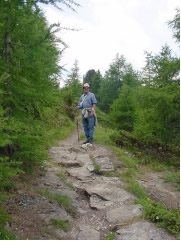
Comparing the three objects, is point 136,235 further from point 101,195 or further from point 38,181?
point 38,181

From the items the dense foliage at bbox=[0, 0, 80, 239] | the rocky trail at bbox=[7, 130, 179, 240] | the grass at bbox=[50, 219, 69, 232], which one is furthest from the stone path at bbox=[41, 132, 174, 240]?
the dense foliage at bbox=[0, 0, 80, 239]

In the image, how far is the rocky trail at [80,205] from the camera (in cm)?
385

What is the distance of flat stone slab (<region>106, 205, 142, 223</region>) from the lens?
14.6ft

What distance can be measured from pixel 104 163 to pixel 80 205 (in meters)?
2.63

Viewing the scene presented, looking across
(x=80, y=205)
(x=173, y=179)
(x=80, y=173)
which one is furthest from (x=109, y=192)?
(x=173, y=179)

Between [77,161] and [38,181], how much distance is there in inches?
90.8

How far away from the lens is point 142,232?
12.6ft

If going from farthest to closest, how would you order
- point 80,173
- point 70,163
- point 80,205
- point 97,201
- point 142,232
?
point 70,163
point 80,173
point 97,201
point 80,205
point 142,232

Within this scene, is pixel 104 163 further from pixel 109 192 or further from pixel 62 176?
pixel 109 192

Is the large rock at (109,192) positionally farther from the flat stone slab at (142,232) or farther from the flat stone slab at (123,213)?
the flat stone slab at (142,232)

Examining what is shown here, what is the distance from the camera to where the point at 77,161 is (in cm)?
775

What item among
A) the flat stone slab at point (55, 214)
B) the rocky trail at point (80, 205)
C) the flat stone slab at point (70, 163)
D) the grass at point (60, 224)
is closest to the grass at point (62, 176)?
the rocky trail at point (80, 205)

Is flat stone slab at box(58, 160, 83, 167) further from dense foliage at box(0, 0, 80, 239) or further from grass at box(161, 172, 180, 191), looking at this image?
grass at box(161, 172, 180, 191)

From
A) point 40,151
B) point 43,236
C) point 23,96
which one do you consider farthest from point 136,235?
point 23,96
